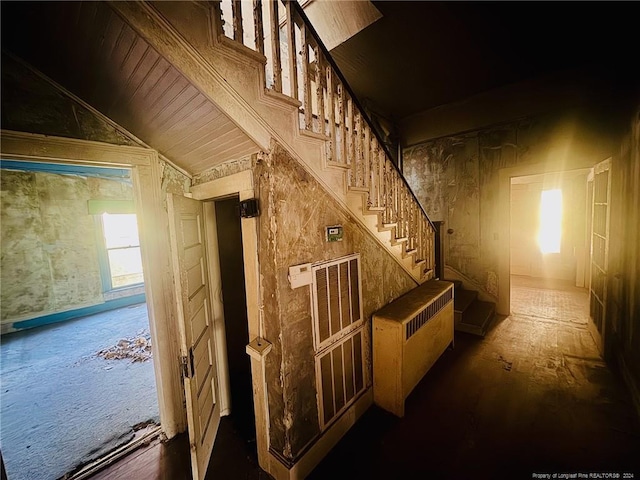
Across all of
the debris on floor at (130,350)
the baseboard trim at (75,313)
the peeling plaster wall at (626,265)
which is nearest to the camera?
the peeling plaster wall at (626,265)

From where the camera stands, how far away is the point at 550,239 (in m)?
6.80

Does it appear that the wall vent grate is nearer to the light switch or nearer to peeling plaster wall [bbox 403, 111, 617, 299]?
the light switch

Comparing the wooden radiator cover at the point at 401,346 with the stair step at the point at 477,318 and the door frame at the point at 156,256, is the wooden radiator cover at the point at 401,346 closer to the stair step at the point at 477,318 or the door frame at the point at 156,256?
the stair step at the point at 477,318

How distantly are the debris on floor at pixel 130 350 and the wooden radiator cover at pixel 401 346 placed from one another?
3.79 meters

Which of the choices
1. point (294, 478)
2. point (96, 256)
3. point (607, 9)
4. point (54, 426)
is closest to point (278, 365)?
point (294, 478)

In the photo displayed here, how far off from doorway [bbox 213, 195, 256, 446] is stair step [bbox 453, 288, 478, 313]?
359 cm

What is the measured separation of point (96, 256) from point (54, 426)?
5.11 metres

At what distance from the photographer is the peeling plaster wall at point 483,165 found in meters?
3.66

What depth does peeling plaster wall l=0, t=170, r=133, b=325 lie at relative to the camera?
5.13 metres

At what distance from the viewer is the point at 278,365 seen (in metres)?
1.68

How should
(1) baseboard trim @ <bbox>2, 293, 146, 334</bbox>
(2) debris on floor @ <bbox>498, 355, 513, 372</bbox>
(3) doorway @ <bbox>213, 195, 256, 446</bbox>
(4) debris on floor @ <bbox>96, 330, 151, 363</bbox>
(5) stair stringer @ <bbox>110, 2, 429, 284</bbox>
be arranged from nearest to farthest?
(5) stair stringer @ <bbox>110, 2, 429, 284</bbox>
(3) doorway @ <bbox>213, 195, 256, 446</bbox>
(2) debris on floor @ <bbox>498, 355, 513, 372</bbox>
(4) debris on floor @ <bbox>96, 330, 151, 363</bbox>
(1) baseboard trim @ <bbox>2, 293, 146, 334</bbox>

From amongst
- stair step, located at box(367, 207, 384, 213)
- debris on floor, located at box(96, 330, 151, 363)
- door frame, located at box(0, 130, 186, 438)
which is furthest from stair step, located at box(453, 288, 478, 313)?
debris on floor, located at box(96, 330, 151, 363)

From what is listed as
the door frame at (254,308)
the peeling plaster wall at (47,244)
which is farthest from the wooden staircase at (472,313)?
the peeling plaster wall at (47,244)

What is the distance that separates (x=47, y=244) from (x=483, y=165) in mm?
9809
